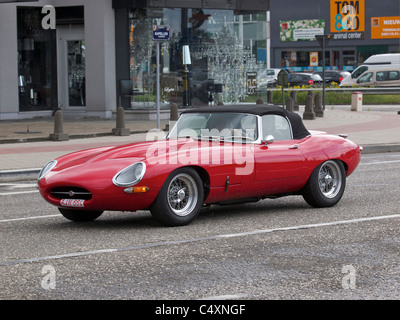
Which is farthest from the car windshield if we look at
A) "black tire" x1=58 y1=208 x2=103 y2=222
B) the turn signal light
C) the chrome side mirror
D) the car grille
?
the car grille

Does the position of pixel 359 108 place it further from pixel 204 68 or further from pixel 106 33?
pixel 106 33

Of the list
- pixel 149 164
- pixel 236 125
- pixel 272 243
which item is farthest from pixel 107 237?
pixel 236 125

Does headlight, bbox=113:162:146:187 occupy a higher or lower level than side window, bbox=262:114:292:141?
lower

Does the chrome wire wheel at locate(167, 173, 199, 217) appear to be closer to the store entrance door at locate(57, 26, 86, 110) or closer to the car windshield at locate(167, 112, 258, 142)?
the car windshield at locate(167, 112, 258, 142)

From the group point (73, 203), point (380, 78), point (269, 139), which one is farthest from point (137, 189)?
point (380, 78)

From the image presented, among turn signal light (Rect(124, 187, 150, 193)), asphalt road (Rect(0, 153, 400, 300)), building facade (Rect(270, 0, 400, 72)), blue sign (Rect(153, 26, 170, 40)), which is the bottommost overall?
asphalt road (Rect(0, 153, 400, 300))

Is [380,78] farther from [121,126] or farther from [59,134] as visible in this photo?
[59,134]

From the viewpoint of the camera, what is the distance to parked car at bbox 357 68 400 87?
52703 mm

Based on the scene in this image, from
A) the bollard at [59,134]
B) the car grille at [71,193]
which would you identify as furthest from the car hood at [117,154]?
the bollard at [59,134]

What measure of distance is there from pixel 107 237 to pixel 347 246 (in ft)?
7.91

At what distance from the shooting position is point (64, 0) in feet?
101

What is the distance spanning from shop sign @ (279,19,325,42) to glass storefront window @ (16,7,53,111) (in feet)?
164

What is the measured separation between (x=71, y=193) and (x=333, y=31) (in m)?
73.8

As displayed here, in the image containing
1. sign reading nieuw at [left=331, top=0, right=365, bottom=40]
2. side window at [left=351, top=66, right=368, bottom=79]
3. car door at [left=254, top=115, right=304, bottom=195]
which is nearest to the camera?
car door at [left=254, top=115, right=304, bottom=195]
